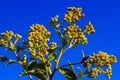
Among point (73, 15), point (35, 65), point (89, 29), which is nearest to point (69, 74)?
point (35, 65)

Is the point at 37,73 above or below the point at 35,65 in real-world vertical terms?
below

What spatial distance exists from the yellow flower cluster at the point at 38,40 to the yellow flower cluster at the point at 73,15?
61.5 inches

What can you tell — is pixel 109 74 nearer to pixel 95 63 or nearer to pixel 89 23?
pixel 95 63

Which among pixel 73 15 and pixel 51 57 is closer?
pixel 51 57

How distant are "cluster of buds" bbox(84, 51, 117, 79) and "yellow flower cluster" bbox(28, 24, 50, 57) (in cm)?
174

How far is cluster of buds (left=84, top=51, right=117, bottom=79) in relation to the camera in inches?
639

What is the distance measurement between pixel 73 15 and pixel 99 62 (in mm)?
2629

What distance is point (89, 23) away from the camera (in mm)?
17781

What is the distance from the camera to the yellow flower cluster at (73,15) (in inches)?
695

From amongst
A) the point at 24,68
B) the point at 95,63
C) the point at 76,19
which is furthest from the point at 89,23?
the point at 24,68

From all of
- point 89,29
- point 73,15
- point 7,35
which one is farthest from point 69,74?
point 7,35

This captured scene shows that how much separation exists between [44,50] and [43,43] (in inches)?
10.6

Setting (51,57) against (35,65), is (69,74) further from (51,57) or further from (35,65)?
(35,65)

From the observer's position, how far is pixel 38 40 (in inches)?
642
